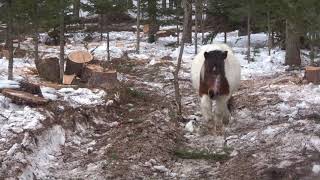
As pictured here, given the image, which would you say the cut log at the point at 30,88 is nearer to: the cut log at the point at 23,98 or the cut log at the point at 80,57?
the cut log at the point at 23,98

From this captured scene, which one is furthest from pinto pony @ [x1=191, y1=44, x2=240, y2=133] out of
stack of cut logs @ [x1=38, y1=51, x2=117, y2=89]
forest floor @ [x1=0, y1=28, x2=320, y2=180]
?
stack of cut logs @ [x1=38, y1=51, x2=117, y2=89]

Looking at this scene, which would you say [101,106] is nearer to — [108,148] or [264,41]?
[108,148]

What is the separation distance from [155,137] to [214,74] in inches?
64.7

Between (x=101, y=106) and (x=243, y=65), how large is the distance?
31.1 feet

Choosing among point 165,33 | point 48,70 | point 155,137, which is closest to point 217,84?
point 155,137

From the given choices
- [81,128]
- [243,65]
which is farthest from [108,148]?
[243,65]

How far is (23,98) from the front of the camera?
30.6ft

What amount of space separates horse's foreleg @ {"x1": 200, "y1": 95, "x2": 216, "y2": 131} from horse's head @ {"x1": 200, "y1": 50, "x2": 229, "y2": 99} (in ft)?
0.38

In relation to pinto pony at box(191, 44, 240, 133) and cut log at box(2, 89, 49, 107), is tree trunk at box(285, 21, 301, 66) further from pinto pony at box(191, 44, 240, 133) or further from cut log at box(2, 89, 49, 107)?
cut log at box(2, 89, 49, 107)

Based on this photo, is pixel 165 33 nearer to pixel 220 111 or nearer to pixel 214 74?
pixel 220 111

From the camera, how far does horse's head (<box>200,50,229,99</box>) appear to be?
9.18 meters

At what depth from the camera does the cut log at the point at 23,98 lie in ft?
30.6

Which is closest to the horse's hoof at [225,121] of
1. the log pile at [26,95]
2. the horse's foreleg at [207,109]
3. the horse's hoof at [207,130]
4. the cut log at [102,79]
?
the horse's foreleg at [207,109]

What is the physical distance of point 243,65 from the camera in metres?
18.9
